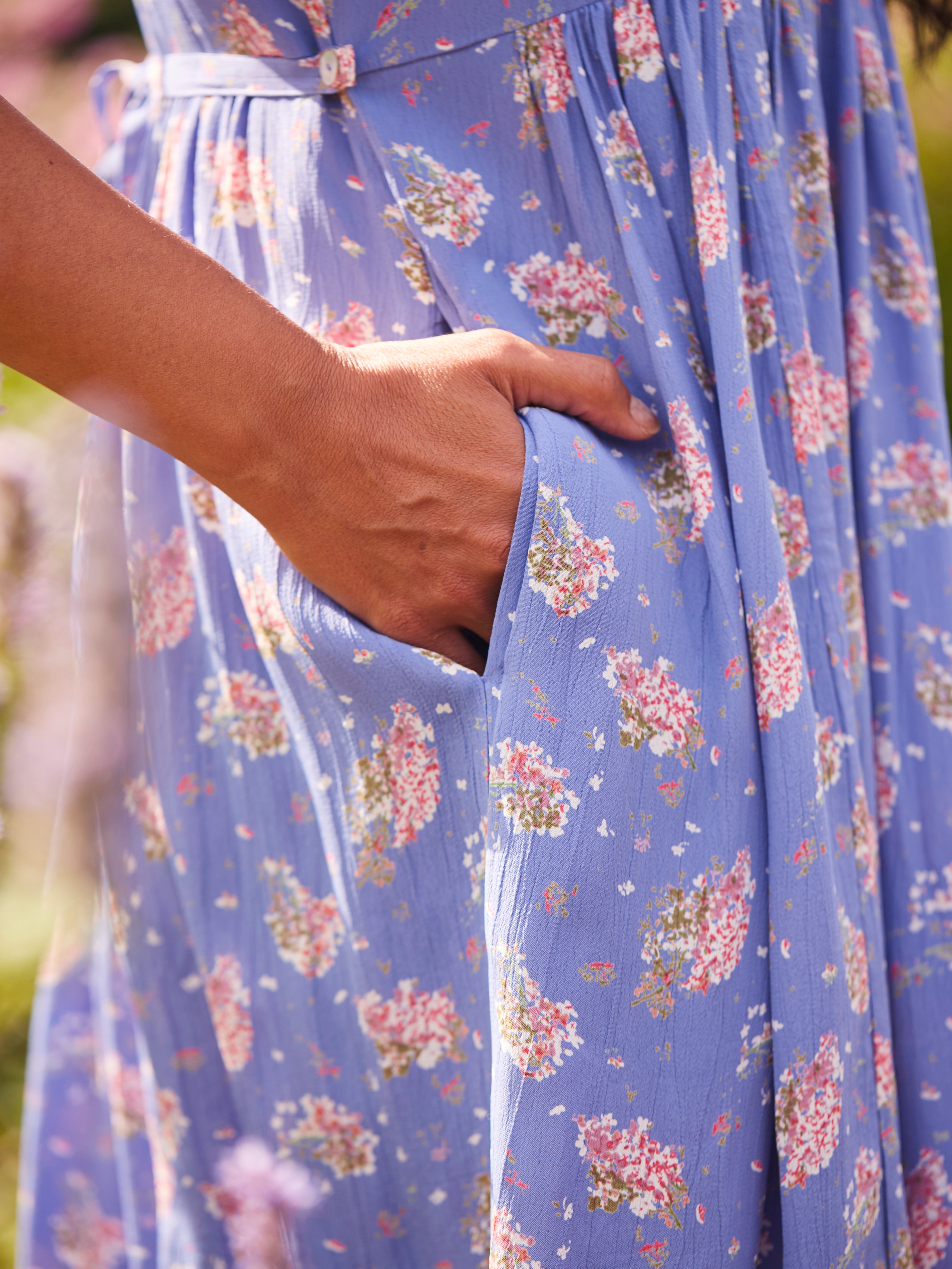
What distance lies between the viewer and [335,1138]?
91cm

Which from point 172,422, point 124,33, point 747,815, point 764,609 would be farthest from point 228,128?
point 124,33

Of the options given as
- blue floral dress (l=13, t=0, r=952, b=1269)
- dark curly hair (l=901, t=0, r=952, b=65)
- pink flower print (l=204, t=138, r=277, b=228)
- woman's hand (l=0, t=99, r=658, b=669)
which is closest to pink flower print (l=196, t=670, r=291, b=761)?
blue floral dress (l=13, t=0, r=952, b=1269)

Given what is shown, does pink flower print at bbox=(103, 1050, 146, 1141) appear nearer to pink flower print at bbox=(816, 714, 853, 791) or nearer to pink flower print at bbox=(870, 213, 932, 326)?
pink flower print at bbox=(816, 714, 853, 791)

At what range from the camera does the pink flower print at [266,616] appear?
0.76 metres

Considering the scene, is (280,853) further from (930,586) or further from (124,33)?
(124,33)

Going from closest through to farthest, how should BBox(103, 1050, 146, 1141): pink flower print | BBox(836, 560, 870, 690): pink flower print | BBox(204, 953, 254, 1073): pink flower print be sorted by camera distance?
BBox(836, 560, 870, 690): pink flower print < BBox(204, 953, 254, 1073): pink flower print < BBox(103, 1050, 146, 1141): pink flower print

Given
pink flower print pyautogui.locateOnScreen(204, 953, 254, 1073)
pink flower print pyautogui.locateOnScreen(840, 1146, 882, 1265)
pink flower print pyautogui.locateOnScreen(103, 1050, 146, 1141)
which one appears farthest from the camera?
pink flower print pyautogui.locateOnScreen(103, 1050, 146, 1141)

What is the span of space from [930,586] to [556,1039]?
0.57 metres

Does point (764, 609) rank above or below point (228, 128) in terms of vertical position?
below

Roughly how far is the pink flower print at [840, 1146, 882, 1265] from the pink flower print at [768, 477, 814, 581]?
0.50 m

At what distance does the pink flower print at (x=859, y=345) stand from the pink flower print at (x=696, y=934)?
0.48 meters

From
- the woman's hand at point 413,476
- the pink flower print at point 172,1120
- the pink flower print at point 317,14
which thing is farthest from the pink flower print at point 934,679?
the pink flower print at point 172,1120

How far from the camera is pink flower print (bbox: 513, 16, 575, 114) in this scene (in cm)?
75

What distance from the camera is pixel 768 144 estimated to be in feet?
2.53
